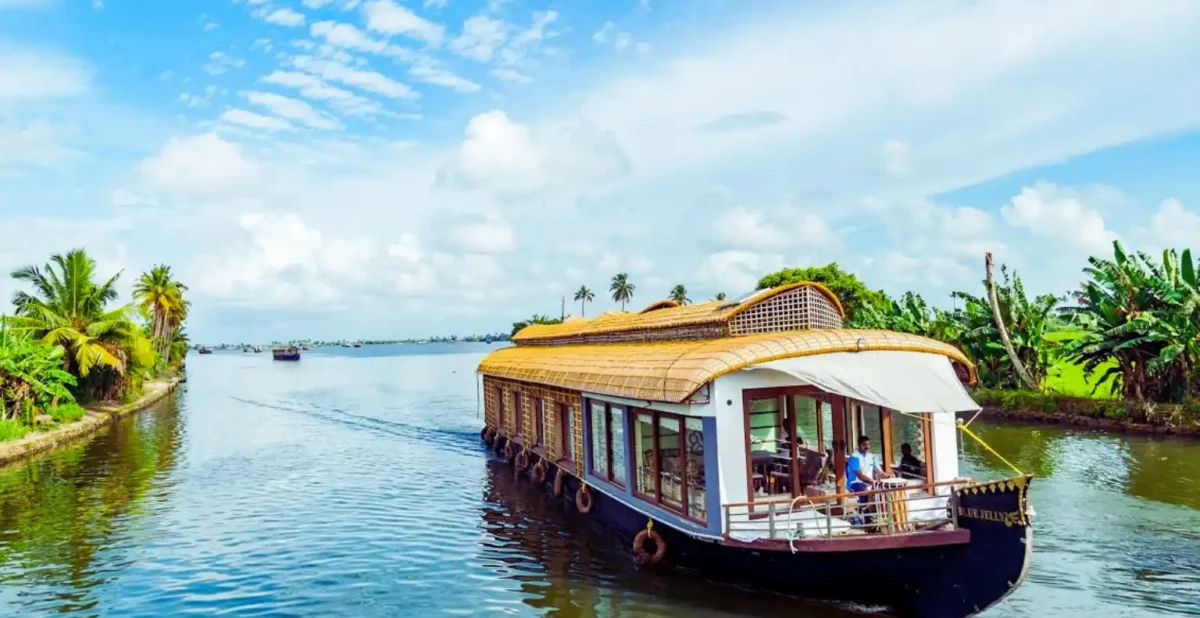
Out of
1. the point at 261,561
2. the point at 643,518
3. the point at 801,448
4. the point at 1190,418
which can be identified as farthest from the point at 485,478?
the point at 1190,418

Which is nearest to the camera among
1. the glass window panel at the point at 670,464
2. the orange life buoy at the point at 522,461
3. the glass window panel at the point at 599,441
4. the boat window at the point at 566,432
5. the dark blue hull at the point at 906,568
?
the dark blue hull at the point at 906,568

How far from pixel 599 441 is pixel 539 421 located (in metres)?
4.53

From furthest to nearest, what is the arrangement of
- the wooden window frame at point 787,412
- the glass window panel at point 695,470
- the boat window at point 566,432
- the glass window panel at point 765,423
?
the boat window at point 566,432 → the glass window panel at point 765,423 → the glass window panel at point 695,470 → the wooden window frame at point 787,412

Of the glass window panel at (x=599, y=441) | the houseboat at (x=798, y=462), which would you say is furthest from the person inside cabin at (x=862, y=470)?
the glass window panel at (x=599, y=441)

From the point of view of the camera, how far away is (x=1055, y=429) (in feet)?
81.7

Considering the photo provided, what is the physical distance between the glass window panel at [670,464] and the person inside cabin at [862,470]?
211 cm

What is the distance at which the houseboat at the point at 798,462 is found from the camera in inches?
328

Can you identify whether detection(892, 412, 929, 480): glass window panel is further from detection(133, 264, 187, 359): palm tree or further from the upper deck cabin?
detection(133, 264, 187, 359): palm tree

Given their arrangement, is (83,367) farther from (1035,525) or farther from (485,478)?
(1035,525)

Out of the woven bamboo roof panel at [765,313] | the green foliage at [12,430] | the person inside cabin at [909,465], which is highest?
the woven bamboo roof panel at [765,313]

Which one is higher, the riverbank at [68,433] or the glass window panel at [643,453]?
the glass window panel at [643,453]

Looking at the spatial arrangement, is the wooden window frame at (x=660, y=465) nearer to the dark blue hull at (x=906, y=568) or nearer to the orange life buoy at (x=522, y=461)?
the dark blue hull at (x=906, y=568)

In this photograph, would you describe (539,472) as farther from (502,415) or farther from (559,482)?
(502,415)

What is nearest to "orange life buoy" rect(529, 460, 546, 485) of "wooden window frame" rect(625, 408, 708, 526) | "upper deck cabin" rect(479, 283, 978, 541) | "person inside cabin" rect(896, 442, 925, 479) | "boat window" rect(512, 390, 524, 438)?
"boat window" rect(512, 390, 524, 438)
